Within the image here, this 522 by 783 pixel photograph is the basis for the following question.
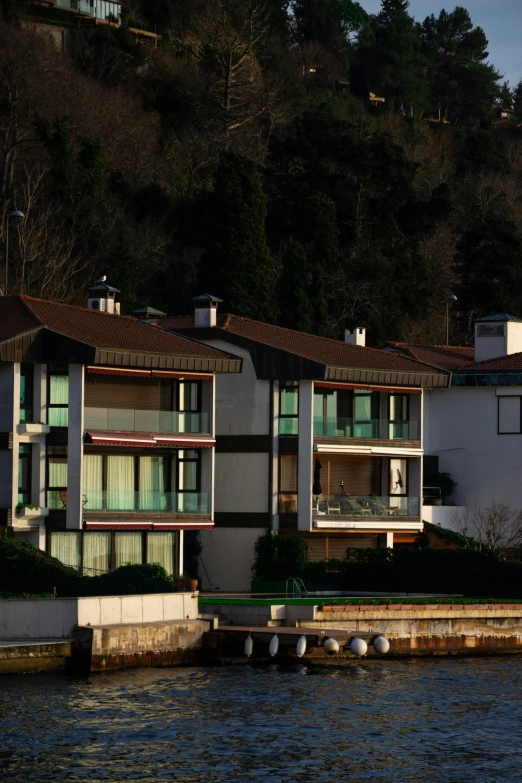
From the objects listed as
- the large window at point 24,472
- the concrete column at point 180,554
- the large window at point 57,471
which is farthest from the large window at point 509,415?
the large window at point 24,472

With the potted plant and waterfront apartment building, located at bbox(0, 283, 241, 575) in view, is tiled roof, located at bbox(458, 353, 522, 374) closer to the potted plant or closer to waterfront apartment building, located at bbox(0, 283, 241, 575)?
waterfront apartment building, located at bbox(0, 283, 241, 575)

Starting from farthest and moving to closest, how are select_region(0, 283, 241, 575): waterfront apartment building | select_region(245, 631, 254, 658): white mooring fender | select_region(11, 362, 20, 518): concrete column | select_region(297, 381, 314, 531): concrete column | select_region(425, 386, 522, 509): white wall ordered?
select_region(425, 386, 522, 509): white wall → select_region(297, 381, 314, 531): concrete column → select_region(0, 283, 241, 575): waterfront apartment building → select_region(11, 362, 20, 518): concrete column → select_region(245, 631, 254, 658): white mooring fender

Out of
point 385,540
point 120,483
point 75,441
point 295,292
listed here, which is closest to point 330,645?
point 75,441

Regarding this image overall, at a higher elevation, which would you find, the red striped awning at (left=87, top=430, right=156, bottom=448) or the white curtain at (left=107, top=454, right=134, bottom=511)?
the red striped awning at (left=87, top=430, right=156, bottom=448)

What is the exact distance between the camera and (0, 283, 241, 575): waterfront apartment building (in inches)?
2207

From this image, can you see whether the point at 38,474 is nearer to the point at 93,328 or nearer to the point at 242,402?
the point at 93,328

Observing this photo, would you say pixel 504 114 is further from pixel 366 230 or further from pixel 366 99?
pixel 366 230

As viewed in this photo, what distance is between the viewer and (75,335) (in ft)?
189

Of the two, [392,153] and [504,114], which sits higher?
[504,114]

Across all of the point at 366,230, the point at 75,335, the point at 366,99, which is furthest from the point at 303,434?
the point at 366,99

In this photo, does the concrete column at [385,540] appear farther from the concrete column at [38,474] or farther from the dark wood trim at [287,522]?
the concrete column at [38,474]

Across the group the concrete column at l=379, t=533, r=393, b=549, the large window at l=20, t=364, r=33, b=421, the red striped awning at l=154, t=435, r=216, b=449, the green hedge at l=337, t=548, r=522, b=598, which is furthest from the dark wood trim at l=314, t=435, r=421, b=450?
the large window at l=20, t=364, r=33, b=421

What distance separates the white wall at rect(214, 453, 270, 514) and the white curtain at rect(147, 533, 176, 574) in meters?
4.05

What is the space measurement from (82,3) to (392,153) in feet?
148
